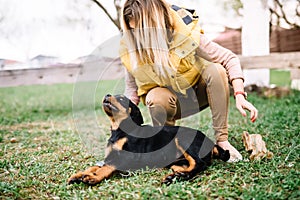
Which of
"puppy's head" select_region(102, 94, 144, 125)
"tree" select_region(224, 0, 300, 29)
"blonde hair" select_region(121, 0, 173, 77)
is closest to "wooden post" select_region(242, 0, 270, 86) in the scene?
"tree" select_region(224, 0, 300, 29)

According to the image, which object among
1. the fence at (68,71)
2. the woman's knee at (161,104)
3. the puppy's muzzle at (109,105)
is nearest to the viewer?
the puppy's muzzle at (109,105)

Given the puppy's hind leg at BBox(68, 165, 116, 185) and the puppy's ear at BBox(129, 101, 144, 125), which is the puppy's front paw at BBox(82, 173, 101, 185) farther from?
the puppy's ear at BBox(129, 101, 144, 125)

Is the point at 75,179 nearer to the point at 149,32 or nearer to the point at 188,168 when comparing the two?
the point at 188,168

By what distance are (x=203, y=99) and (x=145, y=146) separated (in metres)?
0.75

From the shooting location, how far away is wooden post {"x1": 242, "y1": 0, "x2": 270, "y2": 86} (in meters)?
6.18

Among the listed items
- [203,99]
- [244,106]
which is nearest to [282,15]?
[203,99]

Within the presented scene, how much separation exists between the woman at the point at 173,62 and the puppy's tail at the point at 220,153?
75mm

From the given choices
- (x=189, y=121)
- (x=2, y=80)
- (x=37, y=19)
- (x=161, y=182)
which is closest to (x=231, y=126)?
(x=189, y=121)

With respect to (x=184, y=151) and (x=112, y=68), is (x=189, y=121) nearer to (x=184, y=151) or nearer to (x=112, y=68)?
(x=184, y=151)

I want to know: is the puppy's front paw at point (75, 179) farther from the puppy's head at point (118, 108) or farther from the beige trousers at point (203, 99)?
the beige trousers at point (203, 99)

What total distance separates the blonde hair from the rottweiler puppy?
40 centimetres

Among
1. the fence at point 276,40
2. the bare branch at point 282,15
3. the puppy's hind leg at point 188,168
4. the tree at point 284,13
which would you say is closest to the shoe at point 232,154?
the puppy's hind leg at point 188,168

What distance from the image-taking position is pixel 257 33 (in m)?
6.23

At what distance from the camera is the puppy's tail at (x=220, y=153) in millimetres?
2529
